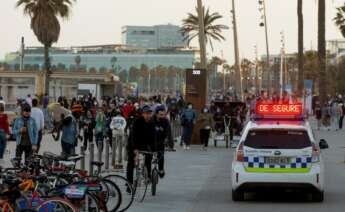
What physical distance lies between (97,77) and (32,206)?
2881 inches

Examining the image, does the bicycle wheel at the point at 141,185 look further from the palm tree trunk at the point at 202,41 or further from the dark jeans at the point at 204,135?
the palm tree trunk at the point at 202,41

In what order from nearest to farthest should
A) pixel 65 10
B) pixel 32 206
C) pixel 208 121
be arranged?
1. pixel 32 206
2. pixel 208 121
3. pixel 65 10

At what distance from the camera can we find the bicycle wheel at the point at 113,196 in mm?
13680

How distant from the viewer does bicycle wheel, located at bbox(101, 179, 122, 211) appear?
1368 cm

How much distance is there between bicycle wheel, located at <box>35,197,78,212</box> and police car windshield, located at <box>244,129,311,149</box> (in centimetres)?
583

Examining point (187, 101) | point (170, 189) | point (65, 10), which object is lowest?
point (170, 189)

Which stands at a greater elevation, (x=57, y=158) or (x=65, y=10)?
(x=65, y=10)

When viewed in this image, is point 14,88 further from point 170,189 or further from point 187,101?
point 170,189

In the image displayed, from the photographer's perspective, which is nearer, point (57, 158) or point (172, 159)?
point (57, 158)

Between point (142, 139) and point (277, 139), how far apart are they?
8.38ft

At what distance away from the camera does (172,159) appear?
27328 mm

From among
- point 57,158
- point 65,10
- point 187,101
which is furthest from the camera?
point 65,10

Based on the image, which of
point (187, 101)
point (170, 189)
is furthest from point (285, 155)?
point (187, 101)

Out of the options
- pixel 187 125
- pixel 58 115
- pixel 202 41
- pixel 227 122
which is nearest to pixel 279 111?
pixel 58 115
